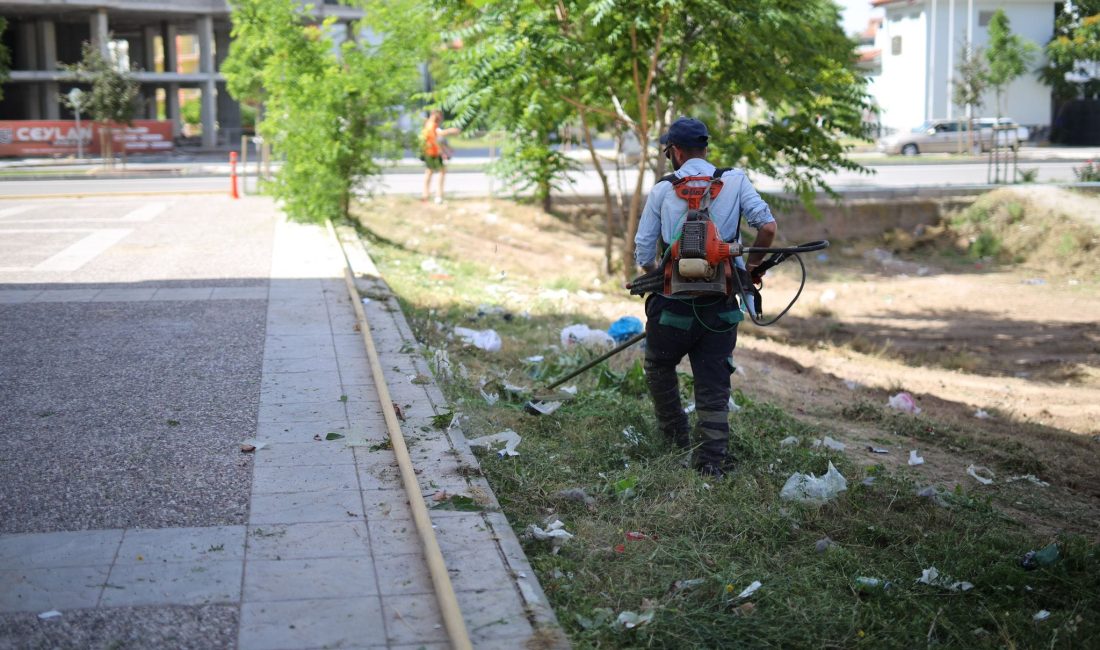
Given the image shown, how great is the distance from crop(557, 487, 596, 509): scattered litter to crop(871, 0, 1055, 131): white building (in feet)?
147

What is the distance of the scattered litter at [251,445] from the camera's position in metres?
5.93

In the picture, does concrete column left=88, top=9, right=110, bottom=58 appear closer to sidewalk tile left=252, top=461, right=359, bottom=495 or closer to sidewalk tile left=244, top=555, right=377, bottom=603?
sidewalk tile left=252, top=461, right=359, bottom=495

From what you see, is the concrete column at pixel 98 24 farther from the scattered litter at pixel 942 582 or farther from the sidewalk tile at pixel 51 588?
the scattered litter at pixel 942 582

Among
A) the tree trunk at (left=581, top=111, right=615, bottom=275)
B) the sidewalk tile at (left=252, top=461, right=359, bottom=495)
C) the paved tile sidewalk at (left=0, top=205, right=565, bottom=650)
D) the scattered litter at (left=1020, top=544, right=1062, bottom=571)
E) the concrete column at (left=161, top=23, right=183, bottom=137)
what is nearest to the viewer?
the paved tile sidewalk at (left=0, top=205, right=565, bottom=650)

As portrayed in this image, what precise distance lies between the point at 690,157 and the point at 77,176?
27116mm

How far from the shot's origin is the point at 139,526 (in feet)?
15.9

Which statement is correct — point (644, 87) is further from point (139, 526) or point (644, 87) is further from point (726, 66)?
point (139, 526)

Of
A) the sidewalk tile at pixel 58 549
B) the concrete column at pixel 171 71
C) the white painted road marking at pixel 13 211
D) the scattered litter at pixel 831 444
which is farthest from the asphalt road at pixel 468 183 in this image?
the concrete column at pixel 171 71

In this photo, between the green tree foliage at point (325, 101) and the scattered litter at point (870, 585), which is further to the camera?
the green tree foliage at point (325, 101)

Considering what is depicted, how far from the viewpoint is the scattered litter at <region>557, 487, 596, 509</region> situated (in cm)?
554

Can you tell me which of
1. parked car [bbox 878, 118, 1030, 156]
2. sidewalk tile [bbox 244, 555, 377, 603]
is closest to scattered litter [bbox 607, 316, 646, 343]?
sidewalk tile [bbox 244, 555, 377, 603]

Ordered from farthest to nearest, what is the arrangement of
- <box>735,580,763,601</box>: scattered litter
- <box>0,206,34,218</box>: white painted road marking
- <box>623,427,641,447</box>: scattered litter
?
<box>0,206,34,218</box>: white painted road marking → <box>623,427,641,447</box>: scattered litter → <box>735,580,763,601</box>: scattered litter

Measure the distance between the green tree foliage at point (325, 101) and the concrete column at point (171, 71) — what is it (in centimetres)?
3172

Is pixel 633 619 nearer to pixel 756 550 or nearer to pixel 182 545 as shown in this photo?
pixel 756 550
